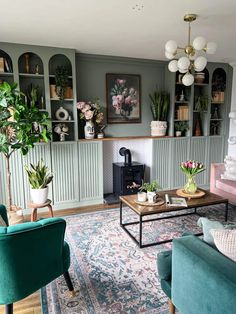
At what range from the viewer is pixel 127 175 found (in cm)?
435

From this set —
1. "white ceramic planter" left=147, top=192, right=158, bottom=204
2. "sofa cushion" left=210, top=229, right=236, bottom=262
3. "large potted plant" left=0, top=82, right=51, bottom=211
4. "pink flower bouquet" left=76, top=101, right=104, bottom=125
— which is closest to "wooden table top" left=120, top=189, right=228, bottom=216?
"white ceramic planter" left=147, top=192, right=158, bottom=204

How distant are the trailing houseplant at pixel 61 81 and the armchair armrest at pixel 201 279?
2.91 meters

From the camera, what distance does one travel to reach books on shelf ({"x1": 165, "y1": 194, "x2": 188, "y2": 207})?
9.39ft

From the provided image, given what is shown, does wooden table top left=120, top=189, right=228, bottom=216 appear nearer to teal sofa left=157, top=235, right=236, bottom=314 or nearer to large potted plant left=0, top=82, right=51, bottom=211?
teal sofa left=157, top=235, right=236, bottom=314

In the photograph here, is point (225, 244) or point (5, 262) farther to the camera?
point (5, 262)

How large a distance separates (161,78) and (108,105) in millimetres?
1193

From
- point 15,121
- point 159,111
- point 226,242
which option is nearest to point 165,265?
point 226,242

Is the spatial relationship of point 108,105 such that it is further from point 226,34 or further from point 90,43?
point 226,34

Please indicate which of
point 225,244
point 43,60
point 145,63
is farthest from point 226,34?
point 225,244

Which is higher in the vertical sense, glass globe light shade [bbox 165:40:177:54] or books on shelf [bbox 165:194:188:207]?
glass globe light shade [bbox 165:40:177:54]

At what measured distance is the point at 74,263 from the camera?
2502mm

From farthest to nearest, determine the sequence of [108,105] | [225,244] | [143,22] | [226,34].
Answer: [108,105]
[226,34]
[143,22]
[225,244]

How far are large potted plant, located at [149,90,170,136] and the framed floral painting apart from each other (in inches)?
11.4

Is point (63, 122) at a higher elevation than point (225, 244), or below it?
higher
